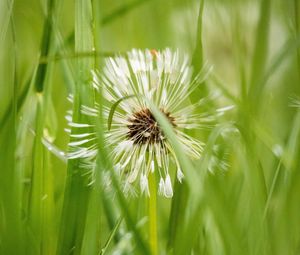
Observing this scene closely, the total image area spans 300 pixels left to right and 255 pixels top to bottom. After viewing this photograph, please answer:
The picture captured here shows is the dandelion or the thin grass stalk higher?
the dandelion

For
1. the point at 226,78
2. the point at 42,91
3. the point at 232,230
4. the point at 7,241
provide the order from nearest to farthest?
the point at 232,230 → the point at 7,241 → the point at 42,91 → the point at 226,78

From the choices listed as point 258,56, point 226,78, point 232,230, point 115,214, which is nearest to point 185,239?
point 232,230

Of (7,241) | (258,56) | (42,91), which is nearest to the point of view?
(7,241)

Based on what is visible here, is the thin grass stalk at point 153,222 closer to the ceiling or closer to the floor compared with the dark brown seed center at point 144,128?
closer to the floor

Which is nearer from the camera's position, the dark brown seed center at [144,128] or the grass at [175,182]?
the grass at [175,182]

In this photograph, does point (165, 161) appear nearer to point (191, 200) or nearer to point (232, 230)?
point (191, 200)

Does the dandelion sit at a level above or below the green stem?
above

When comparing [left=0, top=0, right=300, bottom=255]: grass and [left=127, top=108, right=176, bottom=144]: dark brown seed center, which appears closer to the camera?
[left=0, top=0, right=300, bottom=255]: grass

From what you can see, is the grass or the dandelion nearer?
the grass
